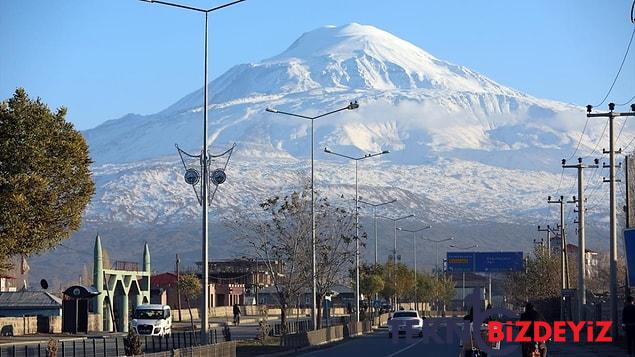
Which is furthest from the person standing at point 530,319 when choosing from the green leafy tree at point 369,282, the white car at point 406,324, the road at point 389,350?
the green leafy tree at point 369,282

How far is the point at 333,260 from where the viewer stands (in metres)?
72.8

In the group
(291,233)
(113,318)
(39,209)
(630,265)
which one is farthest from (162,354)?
(113,318)

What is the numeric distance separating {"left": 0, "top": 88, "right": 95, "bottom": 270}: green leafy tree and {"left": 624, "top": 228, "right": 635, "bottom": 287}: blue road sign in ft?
72.2

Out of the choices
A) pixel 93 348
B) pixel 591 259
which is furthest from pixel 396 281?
pixel 93 348

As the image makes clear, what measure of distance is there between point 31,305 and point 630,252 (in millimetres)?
46938

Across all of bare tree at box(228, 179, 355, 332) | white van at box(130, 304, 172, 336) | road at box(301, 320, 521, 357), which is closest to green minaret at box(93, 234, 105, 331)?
white van at box(130, 304, 172, 336)

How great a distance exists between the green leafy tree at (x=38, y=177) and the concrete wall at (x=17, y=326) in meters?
18.5

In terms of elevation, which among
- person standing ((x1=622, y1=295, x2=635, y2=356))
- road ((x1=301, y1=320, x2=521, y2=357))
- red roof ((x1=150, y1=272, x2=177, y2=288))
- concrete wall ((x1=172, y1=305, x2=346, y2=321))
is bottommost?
concrete wall ((x1=172, y1=305, x2=346, y2=321))

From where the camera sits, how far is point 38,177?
49.5 m

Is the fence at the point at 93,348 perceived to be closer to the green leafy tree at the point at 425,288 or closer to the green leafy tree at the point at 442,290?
the green leafy tree at the point at 425,288

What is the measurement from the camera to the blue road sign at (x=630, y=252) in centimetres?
5162

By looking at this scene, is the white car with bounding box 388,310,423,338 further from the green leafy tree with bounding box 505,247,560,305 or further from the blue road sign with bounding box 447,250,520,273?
the blue road sign with bounding box 447,250,520,273

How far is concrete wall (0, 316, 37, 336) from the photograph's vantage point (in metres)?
70.1

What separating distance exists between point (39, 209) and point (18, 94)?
4.60 meters
